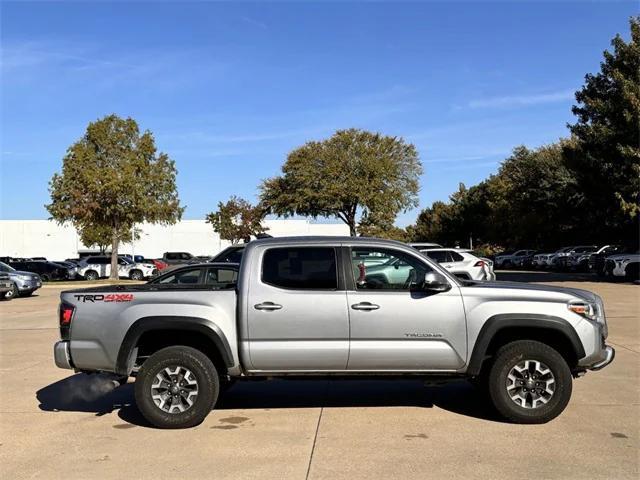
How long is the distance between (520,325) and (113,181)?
29.3 metres

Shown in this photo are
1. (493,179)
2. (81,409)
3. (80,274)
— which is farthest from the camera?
(493,179)

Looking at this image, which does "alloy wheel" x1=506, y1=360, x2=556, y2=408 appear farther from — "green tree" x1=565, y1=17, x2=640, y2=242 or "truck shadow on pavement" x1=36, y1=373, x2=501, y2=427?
"green tree" x1=565, y1=17, x2=640, y2=242

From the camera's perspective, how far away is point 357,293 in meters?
6.25

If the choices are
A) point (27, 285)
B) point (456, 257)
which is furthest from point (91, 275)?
point (456, 257)

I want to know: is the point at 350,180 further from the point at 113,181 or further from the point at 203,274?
the point at 203,274

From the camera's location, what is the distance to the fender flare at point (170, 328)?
6.16m

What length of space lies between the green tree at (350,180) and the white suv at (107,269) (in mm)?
11884

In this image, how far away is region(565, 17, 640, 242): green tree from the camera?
79.9ft

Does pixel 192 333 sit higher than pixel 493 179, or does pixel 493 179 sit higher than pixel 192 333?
pixel 493 179

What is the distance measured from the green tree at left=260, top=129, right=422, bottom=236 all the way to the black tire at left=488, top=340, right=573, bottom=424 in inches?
1455

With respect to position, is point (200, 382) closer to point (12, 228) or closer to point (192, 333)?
point (192, 333)

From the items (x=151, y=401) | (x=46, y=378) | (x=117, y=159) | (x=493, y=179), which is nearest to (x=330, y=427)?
(x=151, y=401)

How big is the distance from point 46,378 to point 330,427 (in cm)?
472

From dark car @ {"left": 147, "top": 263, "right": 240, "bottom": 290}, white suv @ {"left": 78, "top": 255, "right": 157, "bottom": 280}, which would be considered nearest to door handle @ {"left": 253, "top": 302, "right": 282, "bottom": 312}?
dark car @ {"left": 147, "top": 263, "right": 240, "bottom": 290}
